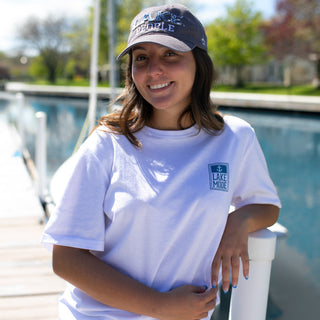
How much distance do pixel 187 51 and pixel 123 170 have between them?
0.36 m

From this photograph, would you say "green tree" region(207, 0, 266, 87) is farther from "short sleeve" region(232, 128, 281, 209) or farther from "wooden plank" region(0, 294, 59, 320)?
"short sleeve" region(232, 128, 281, 209)

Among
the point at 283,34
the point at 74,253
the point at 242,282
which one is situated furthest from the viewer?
the point at 283,34

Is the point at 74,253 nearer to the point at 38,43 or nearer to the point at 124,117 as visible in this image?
the point at 124,117

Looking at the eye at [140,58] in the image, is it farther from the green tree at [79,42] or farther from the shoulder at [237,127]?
the green tree at [79,42]

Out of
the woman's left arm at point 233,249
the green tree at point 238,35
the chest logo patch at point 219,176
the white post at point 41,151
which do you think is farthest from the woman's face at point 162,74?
the green tree at point 238,35

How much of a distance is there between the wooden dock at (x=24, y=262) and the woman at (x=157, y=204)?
115cm

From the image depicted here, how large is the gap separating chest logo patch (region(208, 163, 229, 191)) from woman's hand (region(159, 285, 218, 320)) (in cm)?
28

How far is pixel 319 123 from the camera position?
12.0 meters

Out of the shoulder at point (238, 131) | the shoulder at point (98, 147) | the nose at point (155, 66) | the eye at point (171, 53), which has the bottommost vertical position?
the shoulder at point (98, 147)

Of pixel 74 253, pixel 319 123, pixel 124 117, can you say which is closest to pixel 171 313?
pixel 74 253

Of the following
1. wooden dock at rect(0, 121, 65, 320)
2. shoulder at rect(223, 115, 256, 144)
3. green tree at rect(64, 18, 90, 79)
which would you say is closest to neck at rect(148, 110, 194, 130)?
shoulder at rect(223, 115, 256, 144)

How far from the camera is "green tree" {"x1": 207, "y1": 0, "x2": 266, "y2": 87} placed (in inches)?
1040

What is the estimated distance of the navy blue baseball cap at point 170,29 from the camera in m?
1.03

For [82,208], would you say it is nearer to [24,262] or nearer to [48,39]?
[24,262]
